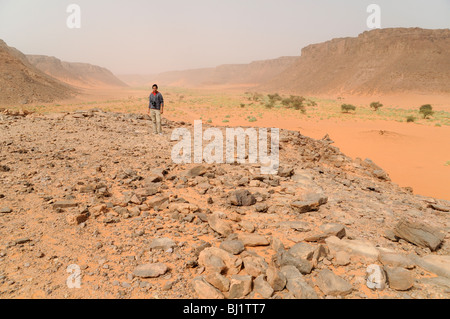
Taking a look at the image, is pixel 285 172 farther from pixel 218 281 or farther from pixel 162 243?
pixel 218 281

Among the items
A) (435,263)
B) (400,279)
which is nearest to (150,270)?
(400,279)

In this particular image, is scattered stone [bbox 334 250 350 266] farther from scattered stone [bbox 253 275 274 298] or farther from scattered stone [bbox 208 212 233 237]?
scattered stone [bbox 208 212 233 237]

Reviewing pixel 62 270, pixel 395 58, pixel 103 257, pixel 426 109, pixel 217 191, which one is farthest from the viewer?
pixel 395 58

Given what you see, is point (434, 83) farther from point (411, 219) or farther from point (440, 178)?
point (411, 219)

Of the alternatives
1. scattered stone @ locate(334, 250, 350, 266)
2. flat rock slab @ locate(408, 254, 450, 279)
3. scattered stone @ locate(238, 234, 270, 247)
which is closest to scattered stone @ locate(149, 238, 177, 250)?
scattered stone @ locate(238, 234, 270, 247)

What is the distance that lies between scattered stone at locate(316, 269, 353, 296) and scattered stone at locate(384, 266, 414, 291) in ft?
1.56

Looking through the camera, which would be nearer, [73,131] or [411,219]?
[411,219]

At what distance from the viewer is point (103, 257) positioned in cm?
317

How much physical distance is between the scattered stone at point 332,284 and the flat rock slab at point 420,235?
1675 mm

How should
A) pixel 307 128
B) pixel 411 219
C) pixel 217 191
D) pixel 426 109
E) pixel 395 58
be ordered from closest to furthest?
1. pixel 411 219
2. pixel 217 191
3. pixel 307 128
4. pixel 426 109
5. pixel 395 58

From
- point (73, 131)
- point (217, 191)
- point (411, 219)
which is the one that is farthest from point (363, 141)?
point (73, 131)

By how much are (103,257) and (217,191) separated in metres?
2.51

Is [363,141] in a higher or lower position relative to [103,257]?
higher

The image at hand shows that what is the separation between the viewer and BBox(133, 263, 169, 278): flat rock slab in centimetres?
291
